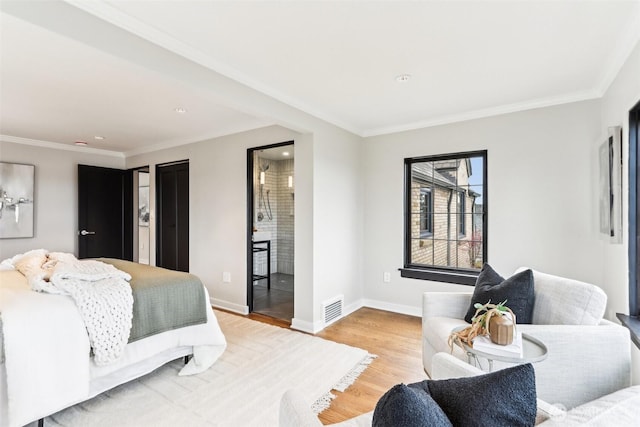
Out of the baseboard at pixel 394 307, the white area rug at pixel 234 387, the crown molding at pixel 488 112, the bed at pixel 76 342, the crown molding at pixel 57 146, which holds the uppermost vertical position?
the crown molding at pixel 488 112

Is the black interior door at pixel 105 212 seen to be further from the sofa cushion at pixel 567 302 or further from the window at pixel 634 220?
the window at pixel 634 220

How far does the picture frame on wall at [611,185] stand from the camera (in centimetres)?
230

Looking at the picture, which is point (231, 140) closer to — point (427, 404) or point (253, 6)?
point (253, 6)

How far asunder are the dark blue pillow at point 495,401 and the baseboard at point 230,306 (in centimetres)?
347

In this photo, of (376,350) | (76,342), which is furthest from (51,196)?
(376,350)

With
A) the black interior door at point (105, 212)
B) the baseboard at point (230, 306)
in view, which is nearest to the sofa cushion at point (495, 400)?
the baseboard at point (230, 306)

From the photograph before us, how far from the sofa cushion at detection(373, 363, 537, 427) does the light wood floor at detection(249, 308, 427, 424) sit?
1.41 m

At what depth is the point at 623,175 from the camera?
7.45ft

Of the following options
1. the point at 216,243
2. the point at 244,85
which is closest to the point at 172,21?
the point at 244,85

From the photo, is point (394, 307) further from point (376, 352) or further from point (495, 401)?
point (495, 401)

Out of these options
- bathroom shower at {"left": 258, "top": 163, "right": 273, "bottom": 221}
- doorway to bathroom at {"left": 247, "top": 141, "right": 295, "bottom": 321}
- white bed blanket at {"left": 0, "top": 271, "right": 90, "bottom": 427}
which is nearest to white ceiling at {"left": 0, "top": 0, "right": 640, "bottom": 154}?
white bed blanket at {"left": 0, "top": 271, "right": 90, "bottom": 427}

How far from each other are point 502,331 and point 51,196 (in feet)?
19.2

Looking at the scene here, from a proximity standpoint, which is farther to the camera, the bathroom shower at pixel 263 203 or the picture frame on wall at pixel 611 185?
the bathroom shower at pixel 263 203

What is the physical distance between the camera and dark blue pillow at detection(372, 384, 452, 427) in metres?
0.71
